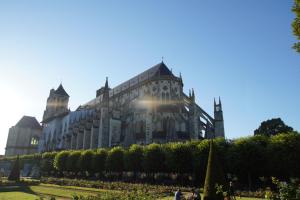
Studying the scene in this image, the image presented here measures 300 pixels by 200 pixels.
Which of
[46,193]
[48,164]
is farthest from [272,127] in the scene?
[48,164]

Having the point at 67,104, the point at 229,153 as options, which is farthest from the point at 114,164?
the point at 67,104

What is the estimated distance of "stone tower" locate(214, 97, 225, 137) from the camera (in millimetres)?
47428

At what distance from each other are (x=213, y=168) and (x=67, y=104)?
82085mm

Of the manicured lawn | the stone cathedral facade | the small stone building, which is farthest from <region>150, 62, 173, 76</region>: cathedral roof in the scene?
the small stone building

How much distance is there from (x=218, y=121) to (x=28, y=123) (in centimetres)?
6866

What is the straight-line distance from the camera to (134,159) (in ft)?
112

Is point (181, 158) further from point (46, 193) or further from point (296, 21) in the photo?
point (296, 21)

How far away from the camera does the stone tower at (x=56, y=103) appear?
3400 inches

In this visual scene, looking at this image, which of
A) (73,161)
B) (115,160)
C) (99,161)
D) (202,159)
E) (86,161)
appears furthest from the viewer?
(73,161)

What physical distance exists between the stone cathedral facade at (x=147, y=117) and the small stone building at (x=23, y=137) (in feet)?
101

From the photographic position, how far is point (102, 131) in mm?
48500

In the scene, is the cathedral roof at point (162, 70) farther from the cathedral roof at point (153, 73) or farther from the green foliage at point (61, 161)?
the green foliage at point (61, 161)

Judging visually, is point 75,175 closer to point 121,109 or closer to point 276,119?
point 121,109

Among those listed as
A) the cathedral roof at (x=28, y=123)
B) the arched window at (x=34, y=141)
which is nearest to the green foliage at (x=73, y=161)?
the arched window at (x=34, y=141)
